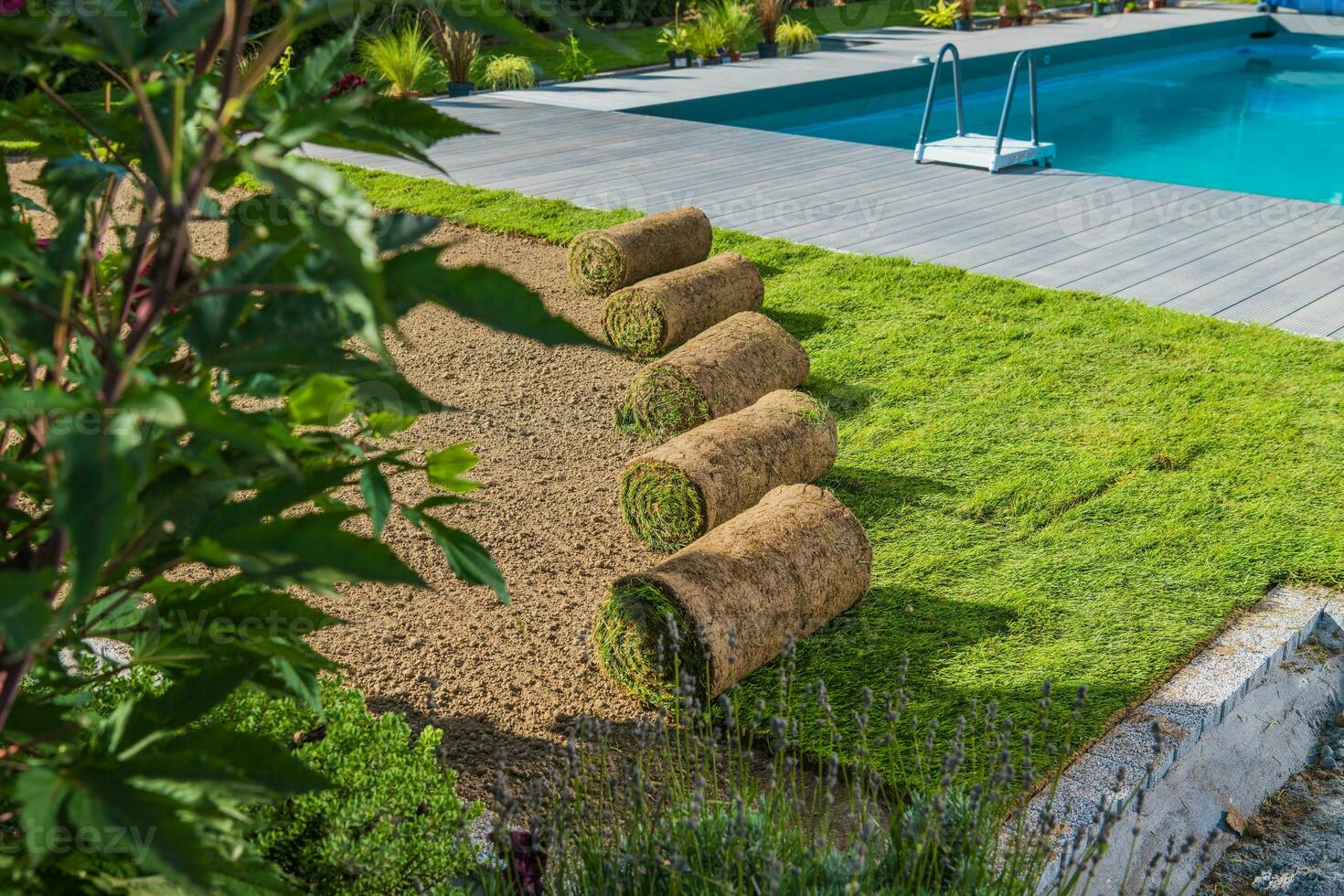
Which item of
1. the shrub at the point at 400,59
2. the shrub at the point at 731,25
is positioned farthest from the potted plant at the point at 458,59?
the shrub at the point at 731,25

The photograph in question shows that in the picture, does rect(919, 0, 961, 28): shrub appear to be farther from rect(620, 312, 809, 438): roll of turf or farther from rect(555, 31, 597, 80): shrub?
rect(620, 312, 809, 438): roll of turf

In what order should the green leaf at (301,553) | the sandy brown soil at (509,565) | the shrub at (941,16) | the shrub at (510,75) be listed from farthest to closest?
the shrub at (941,16)
the shrub at (510,75)
the sandy brown soil at (509,565)
the green leaf at (301,553)

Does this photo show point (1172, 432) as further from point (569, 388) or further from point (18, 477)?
point (18, 477)

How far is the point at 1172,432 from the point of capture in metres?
4.49

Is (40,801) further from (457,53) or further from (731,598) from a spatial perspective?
(457,53)

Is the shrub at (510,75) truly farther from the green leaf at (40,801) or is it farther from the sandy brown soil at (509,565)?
the green leaf at (40,801)

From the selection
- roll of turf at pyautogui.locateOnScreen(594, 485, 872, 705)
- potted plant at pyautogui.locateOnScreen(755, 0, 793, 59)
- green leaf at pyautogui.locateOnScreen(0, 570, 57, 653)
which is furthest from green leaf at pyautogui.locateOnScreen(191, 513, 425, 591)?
potted plant at pyautogui.locateOnScreen(755, 0, 793, 59)

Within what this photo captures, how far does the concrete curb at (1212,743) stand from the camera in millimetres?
2564

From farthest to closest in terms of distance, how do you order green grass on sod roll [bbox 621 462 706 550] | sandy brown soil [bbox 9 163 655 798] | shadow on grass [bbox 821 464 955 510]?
shadow on grass [bbox 821 464 955 510] → green grass on sod roll [bbox 621 462 706 550] → sandy brown soil [bbox 9 163 655 798]

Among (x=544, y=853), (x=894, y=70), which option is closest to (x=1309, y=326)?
(x=544, y=853)

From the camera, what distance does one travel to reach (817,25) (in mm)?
16859

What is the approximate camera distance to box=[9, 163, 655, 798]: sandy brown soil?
3.04 metres

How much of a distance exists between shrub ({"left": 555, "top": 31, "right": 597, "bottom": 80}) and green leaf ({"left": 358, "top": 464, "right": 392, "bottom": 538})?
12.3 metres

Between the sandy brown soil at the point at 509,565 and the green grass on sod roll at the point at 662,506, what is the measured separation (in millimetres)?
101
